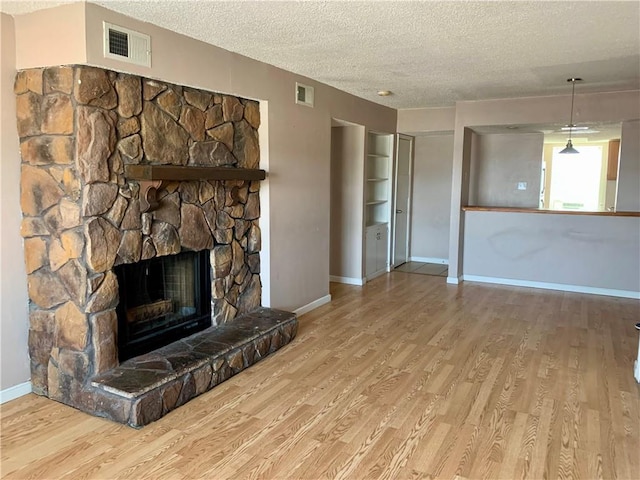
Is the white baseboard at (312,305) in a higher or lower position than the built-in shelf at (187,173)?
lower

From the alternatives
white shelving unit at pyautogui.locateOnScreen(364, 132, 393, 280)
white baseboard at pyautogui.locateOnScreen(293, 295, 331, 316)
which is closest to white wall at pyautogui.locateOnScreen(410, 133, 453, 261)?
white shelving unit at pyautogui.locateOnScreen(364, 132, 393, 280)

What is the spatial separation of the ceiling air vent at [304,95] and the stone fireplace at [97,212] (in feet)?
4.26

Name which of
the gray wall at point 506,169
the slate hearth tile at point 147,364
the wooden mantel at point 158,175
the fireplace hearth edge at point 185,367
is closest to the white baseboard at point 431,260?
the gray wall at point 506,169

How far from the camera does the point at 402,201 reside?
7562mm

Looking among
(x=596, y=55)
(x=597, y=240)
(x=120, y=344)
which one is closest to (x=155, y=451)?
(x=120, y=344)

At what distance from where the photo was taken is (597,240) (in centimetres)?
584

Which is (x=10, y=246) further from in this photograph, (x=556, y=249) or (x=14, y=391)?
(x=556, y=249)

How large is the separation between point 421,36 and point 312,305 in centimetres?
284

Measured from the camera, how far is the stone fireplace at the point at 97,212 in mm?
2779

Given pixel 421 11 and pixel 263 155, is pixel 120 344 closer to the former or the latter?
pixel 263 155

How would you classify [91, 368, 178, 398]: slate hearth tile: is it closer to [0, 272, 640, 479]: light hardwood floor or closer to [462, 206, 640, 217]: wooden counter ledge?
[0, 272, 640, 479]: light hardwood floor

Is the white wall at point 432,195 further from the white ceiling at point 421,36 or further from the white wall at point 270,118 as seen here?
the white ceiling at point 421,36

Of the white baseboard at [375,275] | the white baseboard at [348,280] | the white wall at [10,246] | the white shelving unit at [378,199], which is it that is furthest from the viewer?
the white shelving unit at [378,199]

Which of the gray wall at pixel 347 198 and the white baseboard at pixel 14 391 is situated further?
the gray wall at pixel 347 198
